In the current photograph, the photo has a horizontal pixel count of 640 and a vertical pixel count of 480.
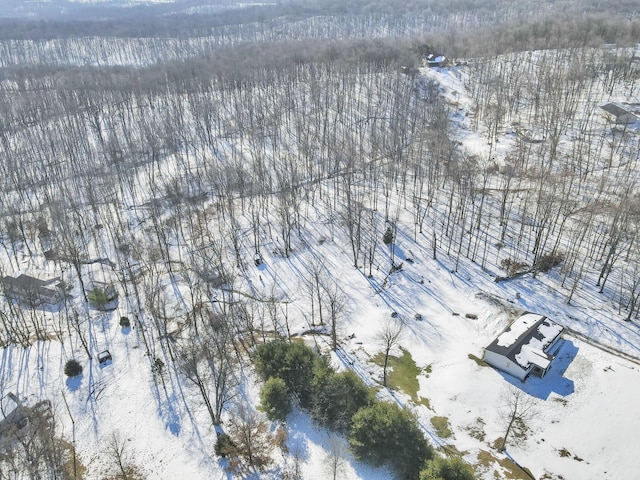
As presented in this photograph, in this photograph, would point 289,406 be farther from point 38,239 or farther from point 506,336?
point 38,239

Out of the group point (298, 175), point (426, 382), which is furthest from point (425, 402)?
point (298, 175)

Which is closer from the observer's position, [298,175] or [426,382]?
[426,382]

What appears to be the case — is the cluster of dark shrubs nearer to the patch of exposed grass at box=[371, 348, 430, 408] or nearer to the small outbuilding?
the patch of exposed grass at box=[371, 348, 430, 408]

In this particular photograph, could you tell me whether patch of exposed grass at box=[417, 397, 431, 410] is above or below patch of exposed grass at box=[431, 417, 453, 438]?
below

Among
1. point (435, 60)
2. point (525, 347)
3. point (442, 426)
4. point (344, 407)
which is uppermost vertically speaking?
point (435, 60)

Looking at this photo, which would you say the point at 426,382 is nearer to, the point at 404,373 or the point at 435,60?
the point at 404,373

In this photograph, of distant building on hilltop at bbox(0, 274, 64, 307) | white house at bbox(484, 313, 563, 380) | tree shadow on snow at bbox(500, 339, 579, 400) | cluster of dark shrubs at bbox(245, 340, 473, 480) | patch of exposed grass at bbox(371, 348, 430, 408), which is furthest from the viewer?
distant building on hilltop at bbox(0, 274, 64, 307)

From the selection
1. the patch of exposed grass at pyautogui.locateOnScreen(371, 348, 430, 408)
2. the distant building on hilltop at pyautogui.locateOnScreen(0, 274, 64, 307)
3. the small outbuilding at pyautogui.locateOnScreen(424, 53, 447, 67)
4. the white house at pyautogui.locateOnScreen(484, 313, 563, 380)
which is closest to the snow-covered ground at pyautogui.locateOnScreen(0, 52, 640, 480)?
the patch of exposed grass at pyautogui.locateOnScreen(371, 348, 430, 408)
